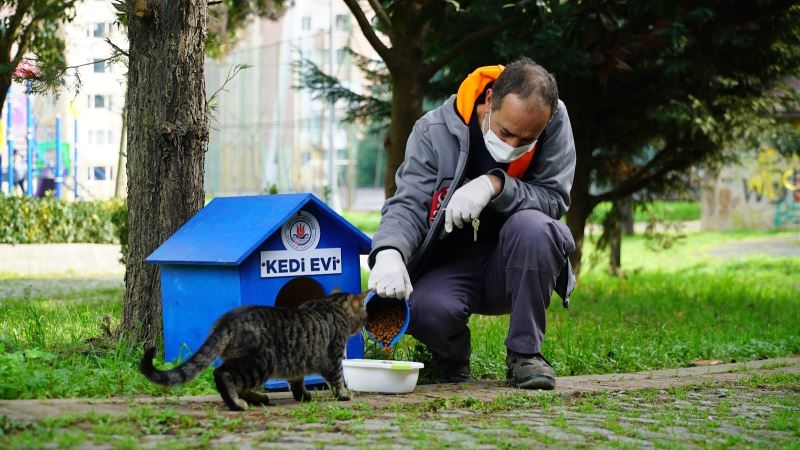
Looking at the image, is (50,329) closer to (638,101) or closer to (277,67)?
(638,101)

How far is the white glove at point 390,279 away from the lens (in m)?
4.29

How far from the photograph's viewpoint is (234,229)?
4430mm

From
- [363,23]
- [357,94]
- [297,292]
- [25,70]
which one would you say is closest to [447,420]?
[297,292]

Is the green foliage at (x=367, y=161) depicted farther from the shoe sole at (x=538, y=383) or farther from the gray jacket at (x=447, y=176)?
the shoe sole at (x=538, y=383)

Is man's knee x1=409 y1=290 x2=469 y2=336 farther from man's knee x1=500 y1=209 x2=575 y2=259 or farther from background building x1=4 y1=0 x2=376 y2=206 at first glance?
background building x1=4 y1=0 x2=376 y2=206

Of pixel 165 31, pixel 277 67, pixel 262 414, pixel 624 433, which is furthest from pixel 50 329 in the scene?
pixel 277 67

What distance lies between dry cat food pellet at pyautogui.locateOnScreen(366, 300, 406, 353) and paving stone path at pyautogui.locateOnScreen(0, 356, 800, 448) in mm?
307

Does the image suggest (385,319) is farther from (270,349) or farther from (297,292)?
(270,349)

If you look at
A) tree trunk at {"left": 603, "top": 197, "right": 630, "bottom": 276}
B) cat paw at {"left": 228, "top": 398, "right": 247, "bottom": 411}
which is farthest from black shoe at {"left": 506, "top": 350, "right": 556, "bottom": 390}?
tree trunk at {"left": 603, "top": 197, "right": 630, "bottom": 276}

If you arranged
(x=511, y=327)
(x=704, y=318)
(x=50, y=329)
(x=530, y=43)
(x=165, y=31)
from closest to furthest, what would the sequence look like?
(x=511, y=327)
(x=165, y=31)
(x=50, y=329)
(x=704, y=318)
(x=530, y=43)

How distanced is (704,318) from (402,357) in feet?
12.6

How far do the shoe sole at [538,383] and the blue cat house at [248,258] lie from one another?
788mm

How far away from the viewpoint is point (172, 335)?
463 cm

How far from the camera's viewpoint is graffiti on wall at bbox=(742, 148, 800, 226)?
25.6 meters
